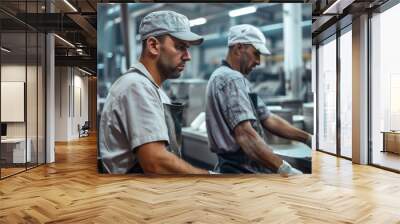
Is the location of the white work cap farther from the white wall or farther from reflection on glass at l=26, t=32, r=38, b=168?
the white wall

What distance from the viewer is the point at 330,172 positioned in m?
6.86

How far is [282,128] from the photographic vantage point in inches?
248

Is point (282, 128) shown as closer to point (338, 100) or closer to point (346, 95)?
point (346, 95)

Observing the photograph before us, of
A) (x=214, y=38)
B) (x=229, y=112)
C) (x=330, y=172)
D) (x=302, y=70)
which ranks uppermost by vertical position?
(x=214, y=38)

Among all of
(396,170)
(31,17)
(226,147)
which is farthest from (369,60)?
(31,17)

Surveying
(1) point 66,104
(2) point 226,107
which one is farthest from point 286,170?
(1) point 66,104

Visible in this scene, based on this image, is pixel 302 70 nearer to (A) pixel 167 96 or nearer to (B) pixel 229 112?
(B) pixel 229 112

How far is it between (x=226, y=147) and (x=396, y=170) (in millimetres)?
3141

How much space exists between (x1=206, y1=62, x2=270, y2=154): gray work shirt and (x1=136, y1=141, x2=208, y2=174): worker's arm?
0.52 meters

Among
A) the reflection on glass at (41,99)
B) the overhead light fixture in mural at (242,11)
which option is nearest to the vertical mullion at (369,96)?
the overhead light fixture in mural at (242,11)

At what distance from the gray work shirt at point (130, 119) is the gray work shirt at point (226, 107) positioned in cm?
73

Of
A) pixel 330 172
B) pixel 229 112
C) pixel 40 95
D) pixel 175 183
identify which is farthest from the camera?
pixel 40 95

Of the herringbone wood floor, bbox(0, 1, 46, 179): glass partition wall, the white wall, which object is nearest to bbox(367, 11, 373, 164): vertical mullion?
the herringbone wood floor

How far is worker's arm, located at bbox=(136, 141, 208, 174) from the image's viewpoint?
5.95 m
